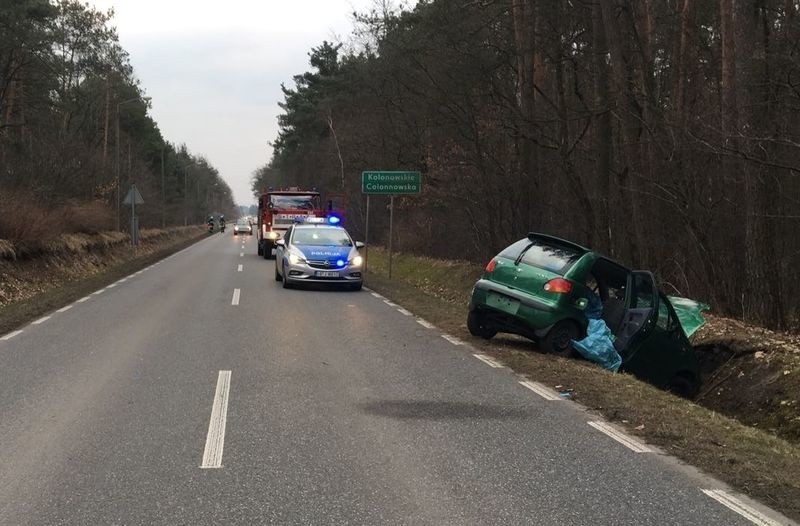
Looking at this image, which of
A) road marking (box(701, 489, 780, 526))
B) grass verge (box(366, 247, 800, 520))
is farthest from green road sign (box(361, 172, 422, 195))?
road marking (box(701, 489, 780, 526))

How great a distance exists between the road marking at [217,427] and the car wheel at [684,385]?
5674mm

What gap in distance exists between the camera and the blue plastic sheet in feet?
29.7

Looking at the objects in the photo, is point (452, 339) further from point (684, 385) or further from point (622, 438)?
point (622, 438)

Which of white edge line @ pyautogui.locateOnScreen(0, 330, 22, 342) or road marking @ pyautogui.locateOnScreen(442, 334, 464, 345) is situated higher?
road marking @ pyautogui.locateOnScreen(442, 334, 464, 345)

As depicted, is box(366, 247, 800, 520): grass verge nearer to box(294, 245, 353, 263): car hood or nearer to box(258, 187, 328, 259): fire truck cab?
box(294, 245, 353, 263): car hood

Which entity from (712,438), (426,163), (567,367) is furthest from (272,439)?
(426,163)

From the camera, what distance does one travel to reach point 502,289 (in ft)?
31.3

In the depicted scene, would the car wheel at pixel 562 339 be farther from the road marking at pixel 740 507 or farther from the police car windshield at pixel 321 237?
the police car windshield at pixel 321 237

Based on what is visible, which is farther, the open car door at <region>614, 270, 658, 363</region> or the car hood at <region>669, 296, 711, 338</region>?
the car hood at <region>669, 296, 711, 338</region>

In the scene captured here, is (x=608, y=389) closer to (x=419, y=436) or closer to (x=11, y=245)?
(x=419, y=436)

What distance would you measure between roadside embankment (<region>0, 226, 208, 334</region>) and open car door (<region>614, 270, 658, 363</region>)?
9228 millimetres

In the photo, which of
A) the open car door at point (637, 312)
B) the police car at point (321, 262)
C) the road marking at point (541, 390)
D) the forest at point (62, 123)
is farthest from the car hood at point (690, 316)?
the forest at point (62, 123)

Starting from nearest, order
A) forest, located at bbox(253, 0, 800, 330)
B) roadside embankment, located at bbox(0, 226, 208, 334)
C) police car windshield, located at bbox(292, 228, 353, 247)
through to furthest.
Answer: forest, located at bbox(253, 0, 800, 330), roadside embankment, located at bbox(0, 226, 208, 334), police car windshield, located at bbox(292, 228, 353, 247)

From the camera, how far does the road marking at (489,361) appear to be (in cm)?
858
